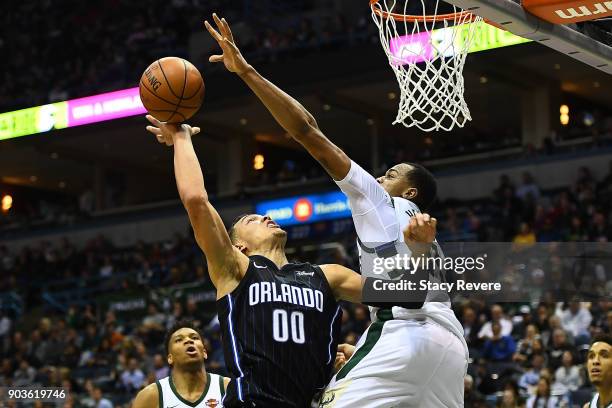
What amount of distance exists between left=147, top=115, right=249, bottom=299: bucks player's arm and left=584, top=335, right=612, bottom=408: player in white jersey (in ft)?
9.14

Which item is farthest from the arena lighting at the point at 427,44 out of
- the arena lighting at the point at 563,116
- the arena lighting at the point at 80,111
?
the arena lighting at the point at 563,116

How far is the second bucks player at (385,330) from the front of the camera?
13.8 ft

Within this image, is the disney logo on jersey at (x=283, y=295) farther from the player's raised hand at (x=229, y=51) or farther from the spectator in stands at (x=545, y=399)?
the spectator in stands at (x=545, y=399)

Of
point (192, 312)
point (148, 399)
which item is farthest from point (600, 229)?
point (148, 399)

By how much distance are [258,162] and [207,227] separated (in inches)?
760

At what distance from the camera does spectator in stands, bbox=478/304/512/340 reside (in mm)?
11906

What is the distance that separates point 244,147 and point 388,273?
19099mm

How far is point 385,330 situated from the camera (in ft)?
14.1

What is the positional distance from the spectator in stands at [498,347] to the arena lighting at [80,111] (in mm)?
9028

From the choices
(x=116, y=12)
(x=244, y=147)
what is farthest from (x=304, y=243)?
(x=116, y=12)

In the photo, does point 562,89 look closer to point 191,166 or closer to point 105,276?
point 105,276

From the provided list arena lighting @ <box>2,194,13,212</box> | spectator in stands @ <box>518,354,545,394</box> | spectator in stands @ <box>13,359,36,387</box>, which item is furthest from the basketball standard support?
arena lighting @ <box>2,194,13,212</box>

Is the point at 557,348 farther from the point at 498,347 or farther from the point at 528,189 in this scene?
the point at 528,189

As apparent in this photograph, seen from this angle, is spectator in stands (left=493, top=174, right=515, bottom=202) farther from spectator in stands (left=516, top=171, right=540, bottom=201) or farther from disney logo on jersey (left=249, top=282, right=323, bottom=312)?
disney logo on jersey (left=249, top=282, right=323, bottom=312)
